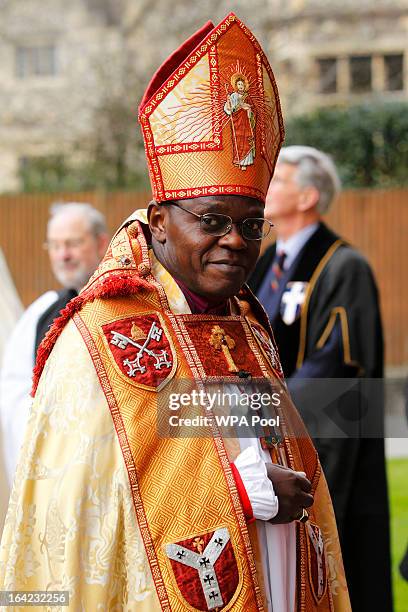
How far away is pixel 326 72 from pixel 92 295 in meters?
20.7

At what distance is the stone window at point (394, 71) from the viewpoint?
75.2ft

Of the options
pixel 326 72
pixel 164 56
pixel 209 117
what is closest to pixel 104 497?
pixel 209 117

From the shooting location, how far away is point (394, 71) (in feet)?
75.3

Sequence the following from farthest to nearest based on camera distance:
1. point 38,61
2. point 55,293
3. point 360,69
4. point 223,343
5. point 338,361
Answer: point 38,61 → point 360,69 → point 55,293 → point 338,361 → point 223,343

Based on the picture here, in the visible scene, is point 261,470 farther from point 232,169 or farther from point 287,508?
point 232,169

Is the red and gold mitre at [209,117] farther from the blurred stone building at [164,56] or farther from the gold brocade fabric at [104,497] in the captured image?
the blurred stone building at [164,56]

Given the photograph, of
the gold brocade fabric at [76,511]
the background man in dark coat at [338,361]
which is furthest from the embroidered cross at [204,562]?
the background man in dark coat at [338,361]

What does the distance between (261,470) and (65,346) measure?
25.3 inches

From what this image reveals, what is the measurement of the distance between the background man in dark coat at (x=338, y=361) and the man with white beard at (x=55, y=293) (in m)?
0.95

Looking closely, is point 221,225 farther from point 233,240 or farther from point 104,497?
point 104,497

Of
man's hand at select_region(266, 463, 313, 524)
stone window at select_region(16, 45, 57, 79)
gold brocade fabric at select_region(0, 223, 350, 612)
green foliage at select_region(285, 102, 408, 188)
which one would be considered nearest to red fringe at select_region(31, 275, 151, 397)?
gold brocade fabric at select_region(0, 223, 350, 612)

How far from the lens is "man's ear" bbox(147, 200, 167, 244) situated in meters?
3.15

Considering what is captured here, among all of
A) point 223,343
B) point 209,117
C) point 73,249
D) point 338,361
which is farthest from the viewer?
point 73,249

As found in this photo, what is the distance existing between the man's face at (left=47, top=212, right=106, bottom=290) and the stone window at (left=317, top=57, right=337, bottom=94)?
17.9 m
